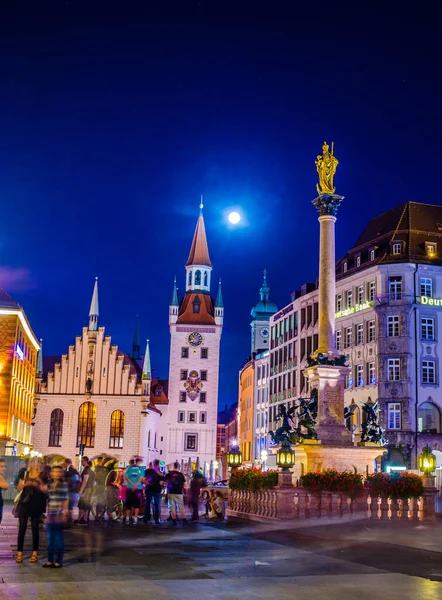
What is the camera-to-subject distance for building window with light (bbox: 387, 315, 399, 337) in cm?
5875

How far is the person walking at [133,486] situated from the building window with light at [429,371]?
121ft

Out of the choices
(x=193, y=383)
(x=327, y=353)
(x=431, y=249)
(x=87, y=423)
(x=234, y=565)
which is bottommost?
(x=234, y=565)

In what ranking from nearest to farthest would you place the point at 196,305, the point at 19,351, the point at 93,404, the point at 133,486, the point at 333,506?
the point at 133,486
the point at 333,506
the point at 19,351
the point at 93,404
the point at 196,305

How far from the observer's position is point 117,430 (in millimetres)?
90500

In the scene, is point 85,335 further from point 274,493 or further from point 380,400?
point 274,493

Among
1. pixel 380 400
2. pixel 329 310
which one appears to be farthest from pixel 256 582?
pixel 380 400

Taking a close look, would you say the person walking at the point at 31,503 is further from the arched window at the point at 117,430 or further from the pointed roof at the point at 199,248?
the pointed roof at the point at 199,248

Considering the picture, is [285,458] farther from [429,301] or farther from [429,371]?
[429,301]

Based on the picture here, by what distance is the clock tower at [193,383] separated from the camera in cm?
9881

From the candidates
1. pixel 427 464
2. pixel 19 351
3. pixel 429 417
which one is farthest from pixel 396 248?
pixel 427 464

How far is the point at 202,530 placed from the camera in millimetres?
22078

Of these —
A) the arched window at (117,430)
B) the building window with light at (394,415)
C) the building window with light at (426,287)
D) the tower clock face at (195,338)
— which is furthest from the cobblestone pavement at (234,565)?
the tower clock face at (195,338)

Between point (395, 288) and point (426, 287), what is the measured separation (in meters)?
2.28

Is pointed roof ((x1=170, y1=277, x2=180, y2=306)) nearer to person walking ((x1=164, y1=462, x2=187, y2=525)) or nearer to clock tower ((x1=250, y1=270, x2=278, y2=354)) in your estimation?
clock tower ((x1=250, y1=270, x2=278, y2=354))
